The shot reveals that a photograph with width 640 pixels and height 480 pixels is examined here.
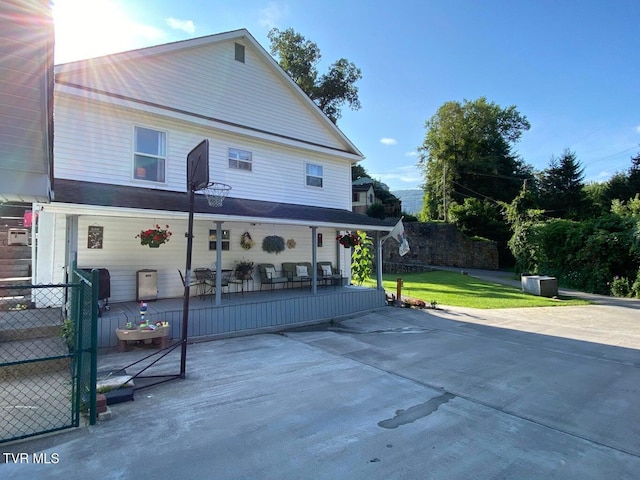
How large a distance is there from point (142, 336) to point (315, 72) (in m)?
28.4

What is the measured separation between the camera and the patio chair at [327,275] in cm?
1177

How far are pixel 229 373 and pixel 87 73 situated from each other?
7.65 metres

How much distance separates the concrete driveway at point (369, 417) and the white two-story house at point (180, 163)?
112 inches

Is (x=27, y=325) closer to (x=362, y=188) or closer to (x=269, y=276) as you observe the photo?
(x=269, y=276)

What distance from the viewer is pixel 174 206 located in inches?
295

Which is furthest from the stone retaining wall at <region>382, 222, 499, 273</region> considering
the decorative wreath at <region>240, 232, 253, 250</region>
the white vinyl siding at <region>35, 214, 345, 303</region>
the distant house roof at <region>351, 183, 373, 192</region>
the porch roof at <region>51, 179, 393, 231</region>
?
the white vinyl siding at <region>35, 214, 345, 303</region>

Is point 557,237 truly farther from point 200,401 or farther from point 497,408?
point 200,401

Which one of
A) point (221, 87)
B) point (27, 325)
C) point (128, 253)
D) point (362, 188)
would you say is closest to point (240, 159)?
point (221, 87)

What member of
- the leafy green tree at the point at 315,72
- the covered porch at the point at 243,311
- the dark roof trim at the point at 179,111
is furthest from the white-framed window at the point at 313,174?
the leafy green tree at the point at 315,72

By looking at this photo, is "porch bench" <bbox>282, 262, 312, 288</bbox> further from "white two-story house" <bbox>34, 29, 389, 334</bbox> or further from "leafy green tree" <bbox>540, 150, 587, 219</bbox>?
"leafy green tree" <bbox>540, 150, 587, 219</bbox>

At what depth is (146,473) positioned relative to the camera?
2850 millimetres

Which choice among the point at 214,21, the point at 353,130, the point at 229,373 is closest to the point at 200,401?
the point at 229,373

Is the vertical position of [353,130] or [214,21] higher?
[353,130]

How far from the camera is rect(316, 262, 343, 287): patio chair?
38.6ft
